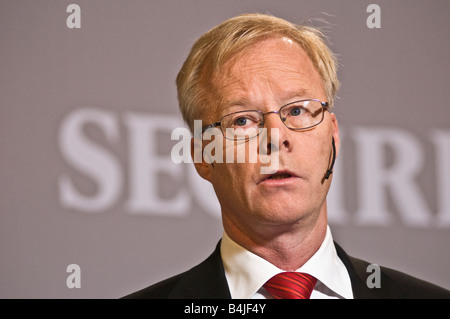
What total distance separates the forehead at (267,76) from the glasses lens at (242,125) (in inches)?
1.4

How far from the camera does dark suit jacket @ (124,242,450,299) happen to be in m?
1.90

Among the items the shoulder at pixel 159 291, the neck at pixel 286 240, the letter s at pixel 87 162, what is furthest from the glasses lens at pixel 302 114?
the letter s at pixel 87 162

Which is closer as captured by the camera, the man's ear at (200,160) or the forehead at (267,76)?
the forehead at (267,76)

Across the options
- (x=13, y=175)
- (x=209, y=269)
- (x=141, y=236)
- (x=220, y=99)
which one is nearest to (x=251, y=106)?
(x=220, y=99)

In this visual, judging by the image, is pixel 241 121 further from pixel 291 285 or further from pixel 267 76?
pixel 291 285

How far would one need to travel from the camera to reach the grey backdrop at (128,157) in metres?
2.35

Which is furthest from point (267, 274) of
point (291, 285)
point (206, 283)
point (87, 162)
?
point (87, 162)

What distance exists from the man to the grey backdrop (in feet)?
1.47

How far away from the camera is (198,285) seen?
1.95m

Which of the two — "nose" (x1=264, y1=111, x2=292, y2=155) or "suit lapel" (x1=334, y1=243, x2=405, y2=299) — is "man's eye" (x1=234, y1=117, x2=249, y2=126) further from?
"suit lapel" (x1=334, y1=243, x2=405, y2=299)

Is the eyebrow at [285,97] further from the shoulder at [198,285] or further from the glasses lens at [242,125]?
the shoulder at [198,285]

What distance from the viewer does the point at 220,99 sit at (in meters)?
1.91

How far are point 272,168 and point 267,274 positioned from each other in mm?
321
